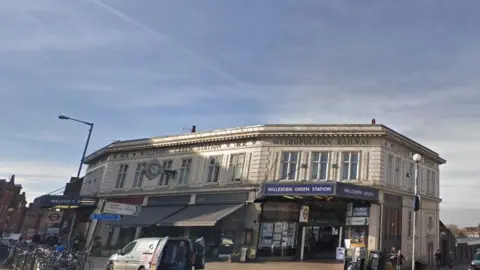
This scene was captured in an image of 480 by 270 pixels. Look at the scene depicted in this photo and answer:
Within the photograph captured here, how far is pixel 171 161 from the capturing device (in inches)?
1491

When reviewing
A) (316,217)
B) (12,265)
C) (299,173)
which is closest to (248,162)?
(299,173)

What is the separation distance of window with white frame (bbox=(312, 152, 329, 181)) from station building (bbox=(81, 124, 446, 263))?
78 millimetres

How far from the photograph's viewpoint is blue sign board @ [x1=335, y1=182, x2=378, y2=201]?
81.9ft

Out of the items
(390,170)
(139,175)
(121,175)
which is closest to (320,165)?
(390,170)

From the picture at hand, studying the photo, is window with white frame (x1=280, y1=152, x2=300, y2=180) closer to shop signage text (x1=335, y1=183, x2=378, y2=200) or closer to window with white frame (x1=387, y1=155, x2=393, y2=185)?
shop signage text (x1=335, y1=183, x2=378, y2=200)

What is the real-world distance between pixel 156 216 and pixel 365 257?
1774cm

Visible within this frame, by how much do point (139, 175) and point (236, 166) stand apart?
12339 mm

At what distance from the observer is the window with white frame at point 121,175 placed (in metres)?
41.1

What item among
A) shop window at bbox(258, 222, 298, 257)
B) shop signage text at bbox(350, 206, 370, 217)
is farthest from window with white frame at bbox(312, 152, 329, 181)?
shop window at bbox(258, 222, 298, 257)

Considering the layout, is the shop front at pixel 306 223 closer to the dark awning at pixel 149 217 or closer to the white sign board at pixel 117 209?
the dark awning at pixel 149 217

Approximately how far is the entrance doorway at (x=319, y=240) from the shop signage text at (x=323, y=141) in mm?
6052

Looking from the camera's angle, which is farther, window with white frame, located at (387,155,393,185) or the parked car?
window with white frame, located at (387,155,393,185)

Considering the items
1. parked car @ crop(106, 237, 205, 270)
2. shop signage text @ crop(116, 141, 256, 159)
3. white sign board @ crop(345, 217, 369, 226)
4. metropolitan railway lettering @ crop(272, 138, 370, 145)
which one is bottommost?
parked car @ crop(106, 237, 205, 270)

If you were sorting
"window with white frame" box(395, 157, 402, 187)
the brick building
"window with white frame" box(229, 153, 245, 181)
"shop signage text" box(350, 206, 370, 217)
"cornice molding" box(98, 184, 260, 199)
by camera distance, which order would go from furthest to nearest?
the brick building → "window with white frame" box(229, 153, 245, 181) → "cornice molding" box(98, 184, 260, 199) → "window with white frame" box(395, 157, 402, 187) → "shop signage text" box(350, 206, 370, 217)
